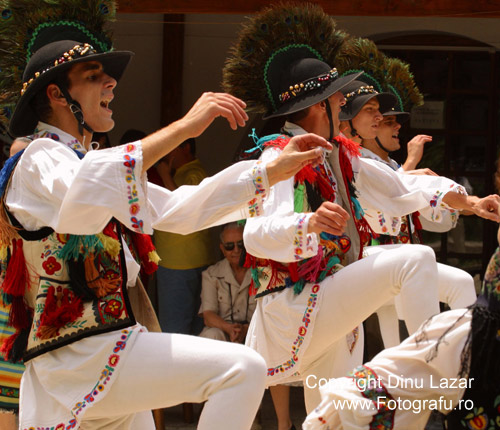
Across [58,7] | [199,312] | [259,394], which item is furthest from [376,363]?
[199,312]

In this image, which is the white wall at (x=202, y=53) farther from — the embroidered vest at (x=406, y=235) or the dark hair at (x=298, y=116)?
the dark hair at (x=298, y=116)

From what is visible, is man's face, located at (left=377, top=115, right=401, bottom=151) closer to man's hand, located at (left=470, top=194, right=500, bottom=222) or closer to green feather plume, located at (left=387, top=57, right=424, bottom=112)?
green feather plume, located at (left=387, top=57, right=424, bottom=112)

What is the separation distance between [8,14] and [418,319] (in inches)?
79.1

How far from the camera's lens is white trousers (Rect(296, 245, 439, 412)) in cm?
400

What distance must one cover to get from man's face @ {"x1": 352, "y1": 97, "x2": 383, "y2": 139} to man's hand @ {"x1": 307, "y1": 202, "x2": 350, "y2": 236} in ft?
6.96

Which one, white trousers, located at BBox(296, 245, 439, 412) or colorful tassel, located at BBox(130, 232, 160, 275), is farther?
white trousers, located at BBox(296, 245, 439, 412)

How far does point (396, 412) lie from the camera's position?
3.21 m

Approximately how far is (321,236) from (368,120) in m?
1.71

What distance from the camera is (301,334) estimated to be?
167 inches

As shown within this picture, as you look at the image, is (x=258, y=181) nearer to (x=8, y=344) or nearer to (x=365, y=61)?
(x=8, y=344)

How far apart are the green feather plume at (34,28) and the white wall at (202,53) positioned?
3528mm

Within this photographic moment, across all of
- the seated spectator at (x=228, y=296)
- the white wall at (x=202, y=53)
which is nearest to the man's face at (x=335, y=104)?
the seated spectator at (x=228, y=296)

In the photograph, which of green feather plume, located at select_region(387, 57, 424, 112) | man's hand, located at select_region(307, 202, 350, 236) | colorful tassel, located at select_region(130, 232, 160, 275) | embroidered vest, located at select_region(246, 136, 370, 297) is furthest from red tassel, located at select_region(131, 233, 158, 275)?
green feather plume, located at select_region(387, 57, 424, 112)

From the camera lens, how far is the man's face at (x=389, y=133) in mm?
6105
